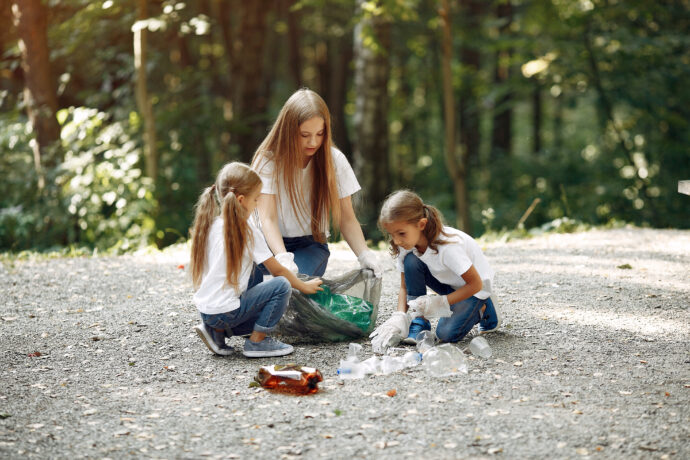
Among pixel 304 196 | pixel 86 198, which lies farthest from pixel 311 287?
pixel 86 198

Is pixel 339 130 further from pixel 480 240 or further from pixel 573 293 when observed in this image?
pixel 573 293

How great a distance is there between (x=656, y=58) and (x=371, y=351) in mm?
8298

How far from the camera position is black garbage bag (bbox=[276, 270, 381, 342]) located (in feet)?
12.9

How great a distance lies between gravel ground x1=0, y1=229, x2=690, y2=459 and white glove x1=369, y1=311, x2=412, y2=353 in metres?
0.09

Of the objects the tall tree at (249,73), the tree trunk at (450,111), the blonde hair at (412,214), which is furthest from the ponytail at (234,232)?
the tall tree at (249,73)

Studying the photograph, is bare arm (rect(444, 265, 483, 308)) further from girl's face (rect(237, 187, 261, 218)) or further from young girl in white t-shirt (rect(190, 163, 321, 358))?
girl's face (rect(237, 187, 261, 218))

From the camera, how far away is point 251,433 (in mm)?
2832

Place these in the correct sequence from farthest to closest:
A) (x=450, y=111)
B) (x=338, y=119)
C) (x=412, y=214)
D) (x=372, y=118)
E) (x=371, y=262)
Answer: (x=338, y=119) < (x=372, y=118) < (x=450, y=111) < (x=371, y=262) < (x=412, y=214)

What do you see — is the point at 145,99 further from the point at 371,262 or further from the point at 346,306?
the point at 346,306

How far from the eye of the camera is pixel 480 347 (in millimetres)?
3734

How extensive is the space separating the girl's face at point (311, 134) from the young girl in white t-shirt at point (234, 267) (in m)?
0.55

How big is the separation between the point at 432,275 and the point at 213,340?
4.12ft

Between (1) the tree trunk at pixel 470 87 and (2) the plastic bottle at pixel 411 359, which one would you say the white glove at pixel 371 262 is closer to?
(2) the plastic bottle at pixel 411 359

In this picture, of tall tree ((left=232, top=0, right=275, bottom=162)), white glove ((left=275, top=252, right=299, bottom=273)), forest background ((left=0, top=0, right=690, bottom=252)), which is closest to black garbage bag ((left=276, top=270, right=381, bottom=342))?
white glove ((left=275, top=252, right=299, bottom=273))
